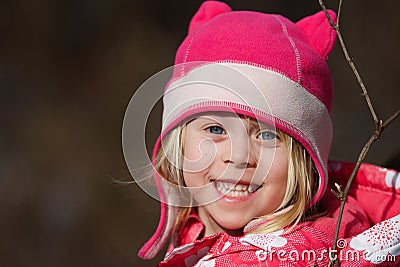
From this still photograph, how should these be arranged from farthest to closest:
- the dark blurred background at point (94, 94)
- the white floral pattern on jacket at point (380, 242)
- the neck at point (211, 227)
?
the dark blurred background at point (94, 94) < the neck at point (211, 227) < the white floral pattern on jacket at point (380, 242)

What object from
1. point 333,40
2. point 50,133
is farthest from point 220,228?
point 50,133

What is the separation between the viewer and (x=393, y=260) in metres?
1.20

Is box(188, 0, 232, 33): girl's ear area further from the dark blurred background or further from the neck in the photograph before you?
the dark blurred background

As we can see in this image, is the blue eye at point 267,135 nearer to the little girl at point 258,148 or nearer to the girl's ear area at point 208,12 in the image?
the little girl at point 258,148

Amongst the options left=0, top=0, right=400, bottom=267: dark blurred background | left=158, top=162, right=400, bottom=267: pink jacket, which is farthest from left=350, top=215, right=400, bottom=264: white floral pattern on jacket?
left=0, top=0, right=400, bottom=267: dark blurred background

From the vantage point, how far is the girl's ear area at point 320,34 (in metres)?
1.38

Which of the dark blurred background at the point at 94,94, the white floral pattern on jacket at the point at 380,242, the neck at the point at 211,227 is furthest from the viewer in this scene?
the dark blurred background at the point at 94,94

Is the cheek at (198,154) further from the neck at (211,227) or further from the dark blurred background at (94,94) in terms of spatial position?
the dark blurred background at (94,94)

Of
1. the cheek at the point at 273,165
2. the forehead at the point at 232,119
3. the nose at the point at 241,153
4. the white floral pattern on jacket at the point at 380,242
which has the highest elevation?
the forehead at the point at 232,119

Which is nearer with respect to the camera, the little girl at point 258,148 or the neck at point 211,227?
the little girl at point 258,148

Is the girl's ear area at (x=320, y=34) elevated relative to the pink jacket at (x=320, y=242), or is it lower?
elevated

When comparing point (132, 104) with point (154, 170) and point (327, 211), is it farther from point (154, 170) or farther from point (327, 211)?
point (327, 211)

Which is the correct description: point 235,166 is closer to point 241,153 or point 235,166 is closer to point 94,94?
point 241,153

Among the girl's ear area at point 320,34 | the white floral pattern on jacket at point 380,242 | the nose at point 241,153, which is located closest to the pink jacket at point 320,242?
the white floral pattern on jacket at point 380,242
